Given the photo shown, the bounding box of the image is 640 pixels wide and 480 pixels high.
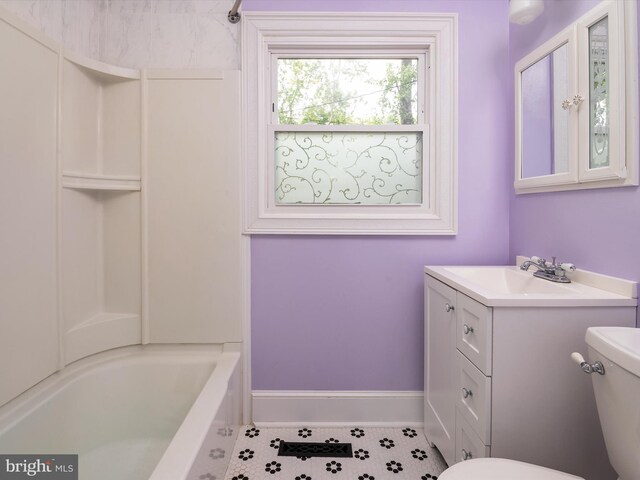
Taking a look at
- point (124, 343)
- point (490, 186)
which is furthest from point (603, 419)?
point (124, 343)

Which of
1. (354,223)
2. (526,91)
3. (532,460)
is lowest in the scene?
(532,460)

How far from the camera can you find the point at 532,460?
1117 millimetres

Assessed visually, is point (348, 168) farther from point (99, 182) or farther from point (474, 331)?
point (99, 182)

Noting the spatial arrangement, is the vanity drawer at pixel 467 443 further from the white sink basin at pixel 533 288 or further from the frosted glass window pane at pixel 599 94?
the frosted glass window pane at pixel 599 94

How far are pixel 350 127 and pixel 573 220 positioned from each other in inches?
44.6

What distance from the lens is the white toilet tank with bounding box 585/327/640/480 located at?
0.82 meters

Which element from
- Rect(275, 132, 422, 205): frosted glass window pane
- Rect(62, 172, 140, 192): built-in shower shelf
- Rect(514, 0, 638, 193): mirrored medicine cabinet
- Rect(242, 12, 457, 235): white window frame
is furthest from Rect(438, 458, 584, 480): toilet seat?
Rect(62, 172, 140, 192): built-in shower shelf

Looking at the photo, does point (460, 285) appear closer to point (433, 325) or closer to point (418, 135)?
point (433, 325)

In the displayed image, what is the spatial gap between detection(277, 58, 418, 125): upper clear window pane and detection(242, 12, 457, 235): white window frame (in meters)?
0.06

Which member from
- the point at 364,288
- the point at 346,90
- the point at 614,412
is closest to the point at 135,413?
the point at 364,288

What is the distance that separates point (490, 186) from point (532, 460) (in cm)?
129

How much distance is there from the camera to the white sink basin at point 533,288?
1.12m

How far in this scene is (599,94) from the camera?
128 centimetres

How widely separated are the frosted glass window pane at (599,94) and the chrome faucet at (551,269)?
1.30 feet
